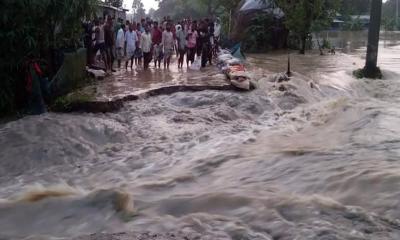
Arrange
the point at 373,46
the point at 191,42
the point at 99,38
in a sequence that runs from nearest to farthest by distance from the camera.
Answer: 1. the point at 99,38
2. the point at 191,42
3. the point at 373,46

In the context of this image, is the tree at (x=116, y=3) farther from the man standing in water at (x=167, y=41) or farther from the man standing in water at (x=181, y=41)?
the man standing in water at (x=167, y=41)

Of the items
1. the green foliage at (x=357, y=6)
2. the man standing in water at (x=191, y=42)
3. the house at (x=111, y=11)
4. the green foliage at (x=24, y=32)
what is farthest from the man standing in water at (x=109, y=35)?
the green foliage at (x=357, y=6)

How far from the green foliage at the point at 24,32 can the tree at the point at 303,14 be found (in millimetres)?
12035

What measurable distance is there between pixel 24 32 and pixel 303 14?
13754 millimetres

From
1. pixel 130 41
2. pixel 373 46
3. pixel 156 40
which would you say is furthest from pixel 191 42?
pixel 373 46

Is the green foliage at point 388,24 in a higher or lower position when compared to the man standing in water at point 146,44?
higher

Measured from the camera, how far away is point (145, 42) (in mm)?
13133

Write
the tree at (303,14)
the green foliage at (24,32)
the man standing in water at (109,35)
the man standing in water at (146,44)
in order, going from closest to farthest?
the green foliage at (24,32) < the man standing in water at (109,35) < the man standing in water at (146,44) < the tree at (303,14)

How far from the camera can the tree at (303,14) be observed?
19922 millimetres

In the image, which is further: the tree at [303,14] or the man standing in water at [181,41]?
the tree at [303,14]

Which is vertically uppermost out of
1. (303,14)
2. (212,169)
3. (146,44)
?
(303,14)

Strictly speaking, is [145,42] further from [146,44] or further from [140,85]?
[140,85]

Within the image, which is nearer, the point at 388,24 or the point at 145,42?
the point at 145,42

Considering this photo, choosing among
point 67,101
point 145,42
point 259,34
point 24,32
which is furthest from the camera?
point 259,34
